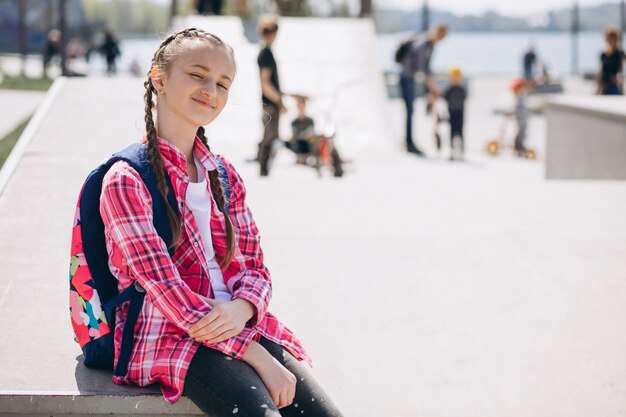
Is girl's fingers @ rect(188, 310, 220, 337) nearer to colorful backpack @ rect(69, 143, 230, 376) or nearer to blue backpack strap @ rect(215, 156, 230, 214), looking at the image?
colorful backpack @ rect(69, 143, 230, 376)

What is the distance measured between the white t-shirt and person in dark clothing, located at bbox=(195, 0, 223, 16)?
14.1m

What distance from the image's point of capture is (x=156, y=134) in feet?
9.64

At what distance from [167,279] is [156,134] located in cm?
47

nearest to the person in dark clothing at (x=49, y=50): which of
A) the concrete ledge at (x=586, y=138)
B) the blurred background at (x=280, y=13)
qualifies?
the blurred background at (x=280, y=13)

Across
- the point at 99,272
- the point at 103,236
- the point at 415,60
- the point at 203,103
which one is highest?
the point at 415,60

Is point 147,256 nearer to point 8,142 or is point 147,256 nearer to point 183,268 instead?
point 183,268

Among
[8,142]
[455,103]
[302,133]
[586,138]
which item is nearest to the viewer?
[586,138]

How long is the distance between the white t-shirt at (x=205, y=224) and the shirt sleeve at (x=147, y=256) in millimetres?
191

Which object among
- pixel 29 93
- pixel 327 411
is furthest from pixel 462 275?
pixel 29 93

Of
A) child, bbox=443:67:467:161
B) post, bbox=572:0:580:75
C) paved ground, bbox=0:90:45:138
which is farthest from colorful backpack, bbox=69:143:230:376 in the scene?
post, bbox=572:0:580:75

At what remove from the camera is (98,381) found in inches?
120

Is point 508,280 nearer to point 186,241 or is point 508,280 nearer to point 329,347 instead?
point 329,347

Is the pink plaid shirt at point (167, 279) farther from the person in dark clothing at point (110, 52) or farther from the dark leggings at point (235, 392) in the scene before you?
the person in dark clothing at point (110, 52)

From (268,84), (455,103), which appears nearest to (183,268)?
(268,84)
